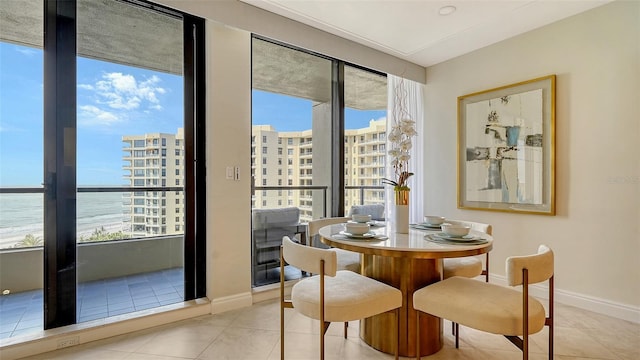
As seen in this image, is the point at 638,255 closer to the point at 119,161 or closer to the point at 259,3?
the point at 259,3

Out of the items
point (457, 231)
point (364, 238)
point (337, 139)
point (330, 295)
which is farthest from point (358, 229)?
point (337, 139)

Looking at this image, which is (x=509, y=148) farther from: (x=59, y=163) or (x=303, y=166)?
(x=59, y=163)

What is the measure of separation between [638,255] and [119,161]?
4156 millimetres

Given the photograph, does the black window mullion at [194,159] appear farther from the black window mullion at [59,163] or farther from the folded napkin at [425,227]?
the folded napkin at [425,227]

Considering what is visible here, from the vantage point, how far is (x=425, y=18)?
2893mm

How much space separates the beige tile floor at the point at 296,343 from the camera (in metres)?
2.01

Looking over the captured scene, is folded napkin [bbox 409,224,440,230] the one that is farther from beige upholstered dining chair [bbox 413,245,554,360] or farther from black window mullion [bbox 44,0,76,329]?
black window mullion [bbox 44,0,76,329]

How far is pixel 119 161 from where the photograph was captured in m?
2.43

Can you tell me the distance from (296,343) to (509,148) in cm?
A: 279

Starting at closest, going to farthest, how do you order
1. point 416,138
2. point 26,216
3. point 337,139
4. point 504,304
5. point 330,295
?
point 504,304
point 330,295
point 26,216
point 337,139
point 416,138

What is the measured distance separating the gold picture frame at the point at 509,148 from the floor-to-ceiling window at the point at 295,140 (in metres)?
1.27

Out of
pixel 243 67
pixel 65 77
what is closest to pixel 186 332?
pixel 65 77

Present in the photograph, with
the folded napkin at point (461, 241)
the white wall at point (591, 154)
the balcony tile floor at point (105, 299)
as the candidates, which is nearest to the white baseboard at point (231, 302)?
the balcony tile floor at point (105, 299)

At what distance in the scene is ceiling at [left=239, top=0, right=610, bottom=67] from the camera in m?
2.65
